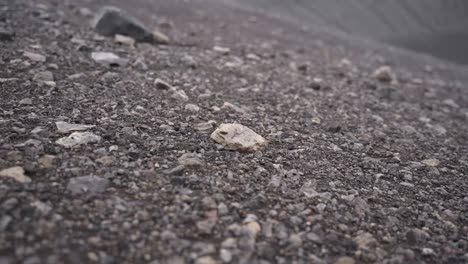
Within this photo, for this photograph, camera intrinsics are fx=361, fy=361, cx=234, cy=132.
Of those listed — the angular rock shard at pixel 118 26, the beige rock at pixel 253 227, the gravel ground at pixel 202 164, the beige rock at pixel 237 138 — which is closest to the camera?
the gravel ground at pixel 202 164

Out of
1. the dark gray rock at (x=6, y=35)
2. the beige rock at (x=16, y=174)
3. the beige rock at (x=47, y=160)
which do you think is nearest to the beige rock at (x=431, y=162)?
the beige rock at (x=47, y=160)

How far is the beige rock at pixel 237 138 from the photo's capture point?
2.66m

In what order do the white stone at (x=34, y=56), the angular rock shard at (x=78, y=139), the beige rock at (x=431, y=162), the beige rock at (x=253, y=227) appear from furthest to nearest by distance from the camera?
the white stone at (x=34, y=56) → the beige rock at (x=431, y=162) → the angular rock shard at (x=78, y=139) → the beige rock at (x=253, y=227)

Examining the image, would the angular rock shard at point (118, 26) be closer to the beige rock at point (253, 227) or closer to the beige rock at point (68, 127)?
the beige rock at point (68, 127)

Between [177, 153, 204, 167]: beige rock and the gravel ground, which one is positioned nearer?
the gravel ground

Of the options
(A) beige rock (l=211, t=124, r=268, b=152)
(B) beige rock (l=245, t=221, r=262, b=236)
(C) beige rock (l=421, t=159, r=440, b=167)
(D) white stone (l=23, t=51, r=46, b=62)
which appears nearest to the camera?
(B) beige rock (l=245, t=221, r=262, b=236)

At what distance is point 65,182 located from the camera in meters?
2.02

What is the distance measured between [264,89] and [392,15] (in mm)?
21175

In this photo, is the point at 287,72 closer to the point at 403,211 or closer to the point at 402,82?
the point at 402,82

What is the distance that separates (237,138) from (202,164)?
16.8 inches

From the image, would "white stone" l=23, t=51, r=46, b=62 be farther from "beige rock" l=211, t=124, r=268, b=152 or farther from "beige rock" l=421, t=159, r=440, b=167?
"beige rock" l=421, t=159, r=440, b=167

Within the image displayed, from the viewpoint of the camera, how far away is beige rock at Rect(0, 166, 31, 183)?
1.96 meters

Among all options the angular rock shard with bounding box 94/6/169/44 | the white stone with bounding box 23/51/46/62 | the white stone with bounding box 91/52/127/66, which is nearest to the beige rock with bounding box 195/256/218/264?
the white stone with bounding box 91/52/127/66

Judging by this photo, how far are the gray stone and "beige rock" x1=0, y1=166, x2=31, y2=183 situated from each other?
0.23 meters
